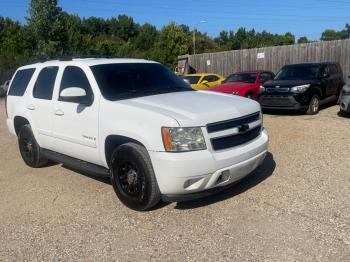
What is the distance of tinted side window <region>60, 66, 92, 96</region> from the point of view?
534 centimetres

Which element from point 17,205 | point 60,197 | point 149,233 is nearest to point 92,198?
point 60,197

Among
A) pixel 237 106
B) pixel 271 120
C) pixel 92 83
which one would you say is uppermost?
pixel 92 83

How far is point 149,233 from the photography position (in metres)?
4.17

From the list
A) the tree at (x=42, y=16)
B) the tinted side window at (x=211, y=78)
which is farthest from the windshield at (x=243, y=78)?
the tree at (x=42, y=16)

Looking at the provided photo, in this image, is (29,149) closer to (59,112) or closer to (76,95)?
(59,112)

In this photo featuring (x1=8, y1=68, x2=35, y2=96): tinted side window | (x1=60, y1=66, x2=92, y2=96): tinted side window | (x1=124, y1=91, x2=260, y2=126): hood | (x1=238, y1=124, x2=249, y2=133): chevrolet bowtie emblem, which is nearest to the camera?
(x1=124, y1=91, x2=260, y2=126): hood

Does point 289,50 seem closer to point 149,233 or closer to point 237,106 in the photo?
point 237,106

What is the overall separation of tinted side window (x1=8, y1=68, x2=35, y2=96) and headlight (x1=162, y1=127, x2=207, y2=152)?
3.72 metres

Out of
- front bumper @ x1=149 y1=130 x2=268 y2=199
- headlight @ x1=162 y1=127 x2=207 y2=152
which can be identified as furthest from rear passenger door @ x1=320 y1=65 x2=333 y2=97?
headlight @ x1=162 y1=127 x2=207 y2=152

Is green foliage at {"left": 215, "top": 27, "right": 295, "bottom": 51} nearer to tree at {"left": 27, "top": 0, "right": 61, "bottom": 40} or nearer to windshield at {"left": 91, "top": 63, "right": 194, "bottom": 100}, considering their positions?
tree at {"left": 27, "top": 0, "right": 61, "bottom": 40}

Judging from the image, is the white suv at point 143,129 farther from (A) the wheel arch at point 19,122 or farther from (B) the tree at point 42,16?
(B) the tree at point 42,16

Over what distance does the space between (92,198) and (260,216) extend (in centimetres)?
229

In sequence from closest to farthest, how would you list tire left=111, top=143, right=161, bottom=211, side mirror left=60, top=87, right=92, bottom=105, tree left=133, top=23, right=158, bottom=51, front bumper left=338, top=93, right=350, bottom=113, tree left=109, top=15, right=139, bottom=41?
1. tire left=111, top=143, right=161, bottom=211
2. side mirror left=60, top=87, right=92, bottom=105
3. front bumper left=338, top=93, right=350, bottom=113
4. tree left=133, top=23, right=158, bottom=51
5. tree left=109, top=15, right=139, bottom=41

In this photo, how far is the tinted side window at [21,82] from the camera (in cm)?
682
